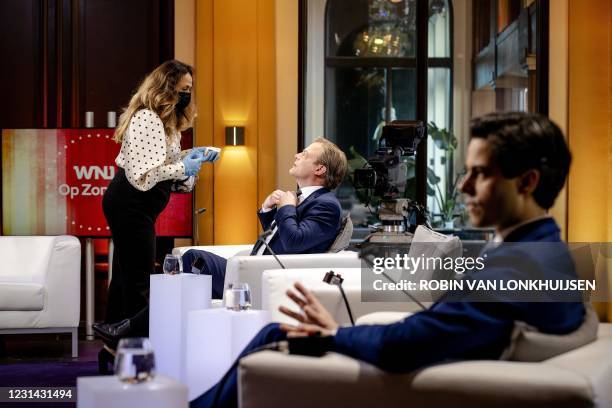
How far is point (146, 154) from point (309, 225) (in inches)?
33.0

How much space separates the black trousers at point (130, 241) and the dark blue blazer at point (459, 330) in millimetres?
2765

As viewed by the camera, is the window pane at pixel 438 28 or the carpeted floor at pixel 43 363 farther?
the window pane at pixel 438 28

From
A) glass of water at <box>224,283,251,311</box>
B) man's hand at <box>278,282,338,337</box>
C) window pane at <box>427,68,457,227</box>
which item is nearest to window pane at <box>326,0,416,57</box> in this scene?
window pane at <box>427,68,457,227</box>

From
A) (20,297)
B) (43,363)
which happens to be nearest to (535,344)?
(43,363)

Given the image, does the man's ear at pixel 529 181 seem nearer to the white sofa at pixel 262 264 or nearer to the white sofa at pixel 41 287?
the white sofa at pixel 262 264

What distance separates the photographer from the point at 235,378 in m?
2.16

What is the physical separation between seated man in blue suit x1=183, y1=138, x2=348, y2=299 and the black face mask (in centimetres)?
63

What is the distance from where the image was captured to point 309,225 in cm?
445

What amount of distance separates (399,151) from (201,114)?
10.3 ft

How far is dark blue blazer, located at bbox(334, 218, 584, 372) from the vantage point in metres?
1.80

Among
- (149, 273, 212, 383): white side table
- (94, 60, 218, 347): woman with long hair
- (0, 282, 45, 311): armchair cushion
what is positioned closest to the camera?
(149, 273, 212, 383): white side table

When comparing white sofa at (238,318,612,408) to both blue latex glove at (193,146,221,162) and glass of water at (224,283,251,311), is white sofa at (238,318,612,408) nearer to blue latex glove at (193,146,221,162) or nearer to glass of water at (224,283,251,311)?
glass of water at (224,283,251,311)

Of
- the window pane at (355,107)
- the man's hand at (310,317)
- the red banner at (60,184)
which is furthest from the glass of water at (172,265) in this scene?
the window pane at (355,107)

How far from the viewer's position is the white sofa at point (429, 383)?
5.45 feet
